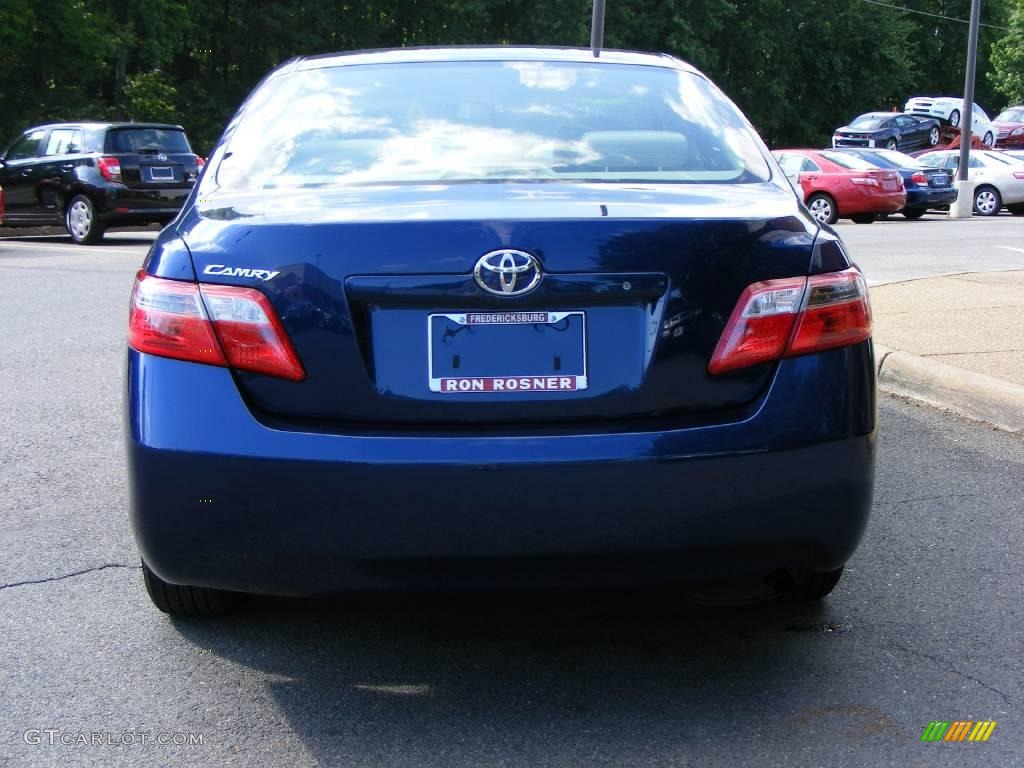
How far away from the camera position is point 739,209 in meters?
3.15

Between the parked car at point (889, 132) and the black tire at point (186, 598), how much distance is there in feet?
137

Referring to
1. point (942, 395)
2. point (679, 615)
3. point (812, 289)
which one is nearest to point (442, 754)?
point (679, 615)

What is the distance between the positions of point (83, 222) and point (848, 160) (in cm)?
1414

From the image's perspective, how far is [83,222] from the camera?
18.4 m

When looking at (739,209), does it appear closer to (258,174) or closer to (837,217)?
(258,174)

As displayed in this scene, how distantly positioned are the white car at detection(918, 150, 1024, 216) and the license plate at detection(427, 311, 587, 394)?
28370 mm

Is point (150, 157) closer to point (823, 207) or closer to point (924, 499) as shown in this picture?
point (823, 207)

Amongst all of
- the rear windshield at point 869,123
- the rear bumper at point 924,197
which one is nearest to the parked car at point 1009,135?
the rear windshield at point 869,123

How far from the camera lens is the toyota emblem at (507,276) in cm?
289

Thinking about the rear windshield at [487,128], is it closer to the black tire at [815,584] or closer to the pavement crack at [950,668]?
the black tire at [815,584]

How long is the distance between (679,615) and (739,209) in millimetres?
1274

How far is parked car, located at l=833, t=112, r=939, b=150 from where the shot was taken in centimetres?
4347

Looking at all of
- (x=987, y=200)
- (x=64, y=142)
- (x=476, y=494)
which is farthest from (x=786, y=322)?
(x=987, y=200)

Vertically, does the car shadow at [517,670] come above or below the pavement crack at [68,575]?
above
